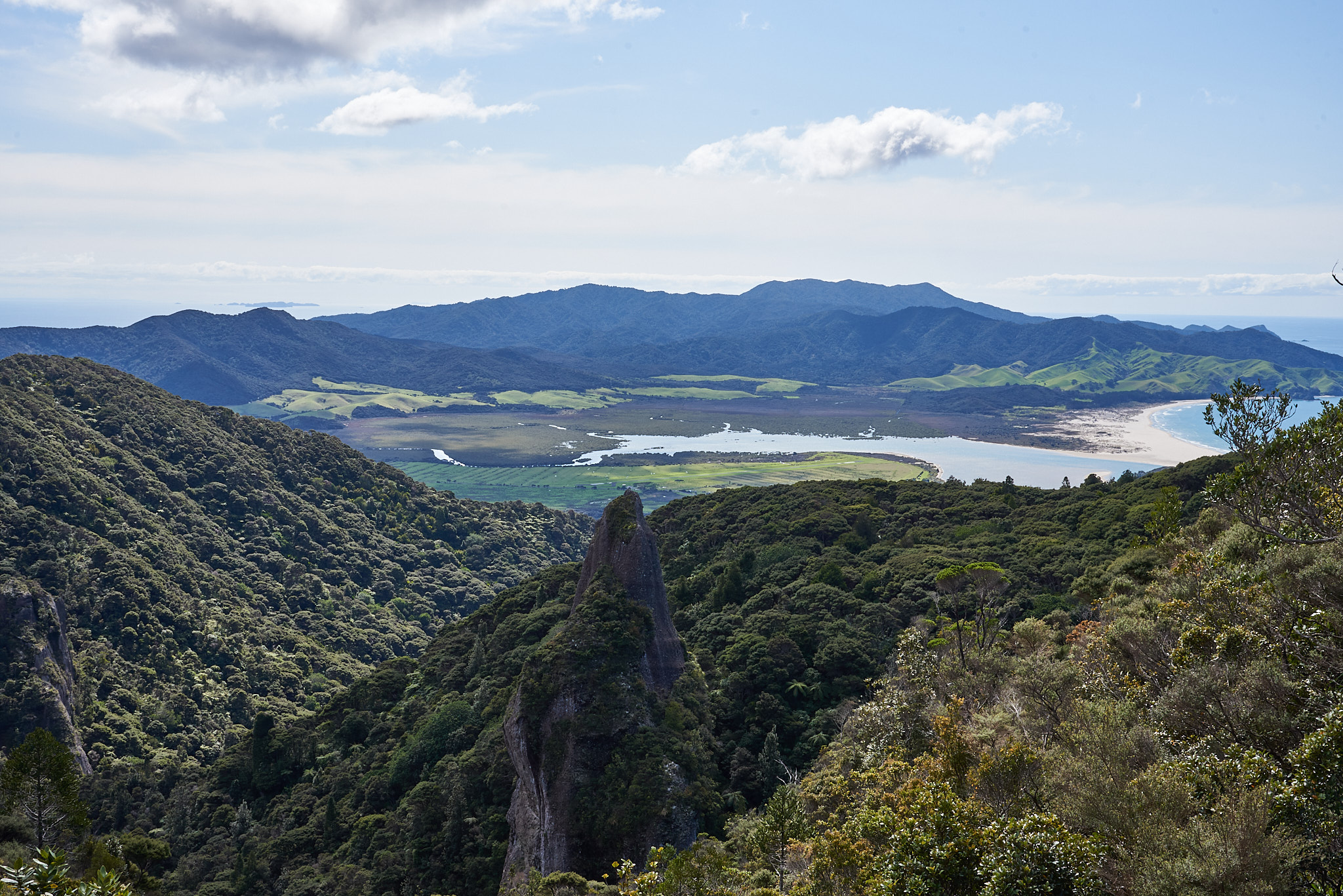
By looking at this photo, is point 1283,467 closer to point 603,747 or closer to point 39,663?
point 603,747

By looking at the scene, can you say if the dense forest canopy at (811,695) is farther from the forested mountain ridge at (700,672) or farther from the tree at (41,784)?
the tree at (41,784)

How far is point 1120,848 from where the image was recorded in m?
14.4

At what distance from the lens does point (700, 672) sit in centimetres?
4053

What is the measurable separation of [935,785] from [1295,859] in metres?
6.37

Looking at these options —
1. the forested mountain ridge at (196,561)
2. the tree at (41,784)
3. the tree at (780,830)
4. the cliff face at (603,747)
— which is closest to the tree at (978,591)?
the cliff face at (603,747)

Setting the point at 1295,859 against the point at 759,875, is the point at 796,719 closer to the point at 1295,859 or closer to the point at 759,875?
the point at 759,875

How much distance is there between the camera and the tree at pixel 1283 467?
22.1 metres

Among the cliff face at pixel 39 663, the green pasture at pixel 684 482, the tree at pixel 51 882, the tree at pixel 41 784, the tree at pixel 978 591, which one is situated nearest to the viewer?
the tree at pixel 51 882

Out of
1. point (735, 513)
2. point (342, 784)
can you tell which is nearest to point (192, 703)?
point (342, 784)

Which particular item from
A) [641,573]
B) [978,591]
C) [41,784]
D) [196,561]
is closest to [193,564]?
[196,561]

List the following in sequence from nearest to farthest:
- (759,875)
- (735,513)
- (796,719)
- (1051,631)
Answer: (759,875), (1051,631), (796,719), (735,513)

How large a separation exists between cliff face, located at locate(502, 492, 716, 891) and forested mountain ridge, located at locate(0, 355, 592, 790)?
39.7m

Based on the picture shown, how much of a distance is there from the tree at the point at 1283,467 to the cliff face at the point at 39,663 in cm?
7214

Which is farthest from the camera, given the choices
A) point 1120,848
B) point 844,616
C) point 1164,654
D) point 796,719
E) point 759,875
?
point 844,616
